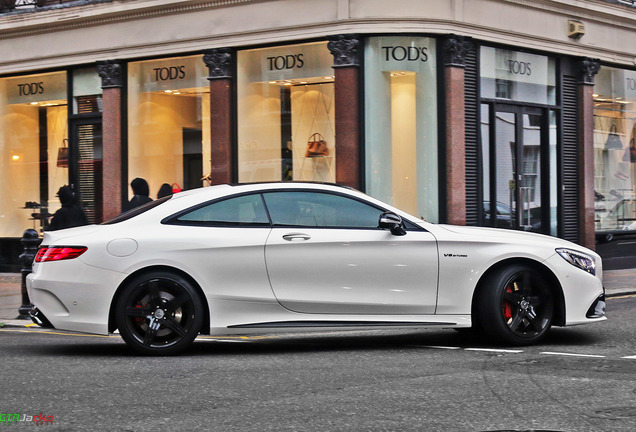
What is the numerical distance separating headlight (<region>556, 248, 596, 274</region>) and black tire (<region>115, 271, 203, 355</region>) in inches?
129

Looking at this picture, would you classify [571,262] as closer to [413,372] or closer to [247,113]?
[413,372]

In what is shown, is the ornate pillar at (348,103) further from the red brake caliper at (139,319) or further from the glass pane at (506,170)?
the red brake caliper at (139,319)

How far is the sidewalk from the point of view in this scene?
12.6 m

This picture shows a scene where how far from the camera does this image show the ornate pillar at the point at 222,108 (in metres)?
18.5

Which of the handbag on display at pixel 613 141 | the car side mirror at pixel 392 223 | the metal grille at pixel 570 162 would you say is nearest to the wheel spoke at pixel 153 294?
the car side mirror at pixel 392 223

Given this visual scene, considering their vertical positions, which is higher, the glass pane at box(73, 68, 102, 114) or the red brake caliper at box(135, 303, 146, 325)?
the glass pane at box(73, 68, 102, 114)

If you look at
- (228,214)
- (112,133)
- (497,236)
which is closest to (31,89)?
(112,133)

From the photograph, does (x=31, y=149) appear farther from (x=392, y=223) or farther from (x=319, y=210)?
(x=392, y=223)

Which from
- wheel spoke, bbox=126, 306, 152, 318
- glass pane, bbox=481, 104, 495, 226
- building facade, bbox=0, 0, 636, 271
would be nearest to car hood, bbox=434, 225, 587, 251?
wheel spoke, bbox=126, 306, 152, 318

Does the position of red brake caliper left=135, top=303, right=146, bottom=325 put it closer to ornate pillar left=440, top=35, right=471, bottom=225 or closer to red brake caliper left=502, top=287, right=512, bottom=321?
red brake caliper left=502, top=287, right=512, bottom=321

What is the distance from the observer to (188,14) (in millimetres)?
18812

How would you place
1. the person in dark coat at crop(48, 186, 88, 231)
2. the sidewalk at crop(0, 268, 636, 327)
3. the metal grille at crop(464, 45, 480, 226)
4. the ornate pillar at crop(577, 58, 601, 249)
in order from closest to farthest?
1. the sidewalk at crop(0, 268, 636, 327)
2. the person in dark coat at crop(48, 186, 88, 231)
3. the metal grille at crop(464, 45, 480, 226)
4. the ornate pillar at crop(577, 58, 601, 249)

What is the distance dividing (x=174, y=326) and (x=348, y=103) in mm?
9374

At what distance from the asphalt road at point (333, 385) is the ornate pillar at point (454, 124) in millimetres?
7797
